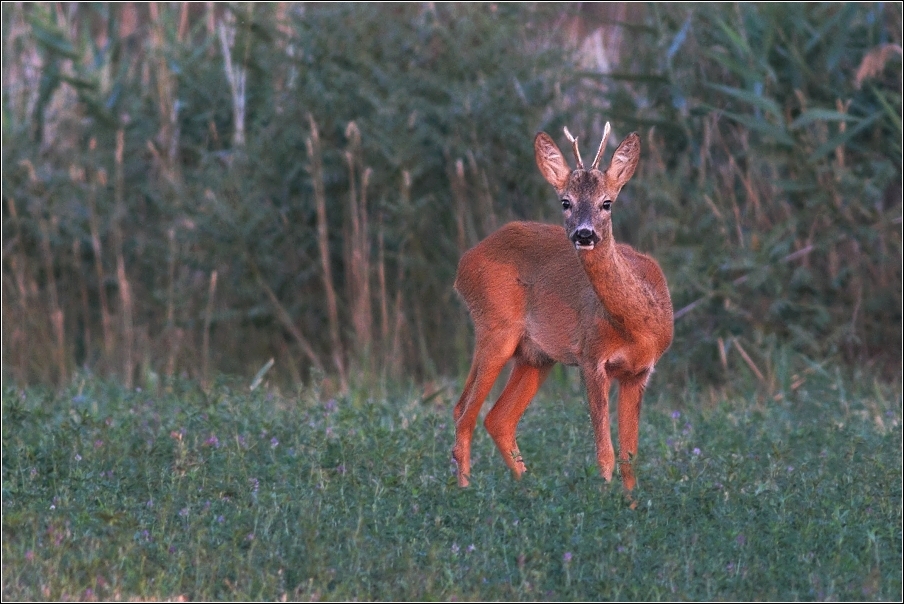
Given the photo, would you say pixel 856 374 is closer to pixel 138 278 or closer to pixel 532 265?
pixel 532 265

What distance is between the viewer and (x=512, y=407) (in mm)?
6254

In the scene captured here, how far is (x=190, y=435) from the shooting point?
6172mm

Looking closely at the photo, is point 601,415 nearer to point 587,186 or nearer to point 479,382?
point 479,382

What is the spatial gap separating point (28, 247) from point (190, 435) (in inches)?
180

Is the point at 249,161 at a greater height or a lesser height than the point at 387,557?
greater

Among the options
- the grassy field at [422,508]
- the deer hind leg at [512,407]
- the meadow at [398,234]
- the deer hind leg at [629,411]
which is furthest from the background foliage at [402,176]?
the deer hind leg at [629,411]

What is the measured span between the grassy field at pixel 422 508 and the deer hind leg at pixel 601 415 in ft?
0.39

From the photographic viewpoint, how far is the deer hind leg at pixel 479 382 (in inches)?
240

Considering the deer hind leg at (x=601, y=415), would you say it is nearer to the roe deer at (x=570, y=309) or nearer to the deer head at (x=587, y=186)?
the roe deer at (x=570, y=309)

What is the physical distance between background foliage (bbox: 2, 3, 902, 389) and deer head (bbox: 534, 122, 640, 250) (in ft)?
10.2

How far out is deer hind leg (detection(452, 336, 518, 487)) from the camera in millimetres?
6094

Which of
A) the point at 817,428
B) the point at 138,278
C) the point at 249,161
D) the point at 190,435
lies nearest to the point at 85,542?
the point at 190,435

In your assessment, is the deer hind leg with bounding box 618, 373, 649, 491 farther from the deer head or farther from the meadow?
the deer head

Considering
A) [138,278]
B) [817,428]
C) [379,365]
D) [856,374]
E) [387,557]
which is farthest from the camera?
[138,278]
